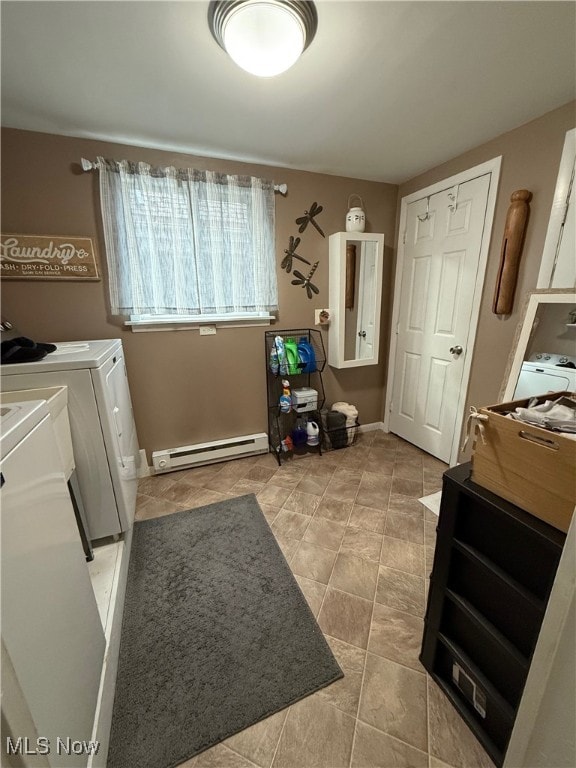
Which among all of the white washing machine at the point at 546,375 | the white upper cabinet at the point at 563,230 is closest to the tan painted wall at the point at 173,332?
the white upper cabinet at the point at 563,230

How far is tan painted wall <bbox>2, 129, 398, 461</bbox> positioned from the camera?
1.79 meters

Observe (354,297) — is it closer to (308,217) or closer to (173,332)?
(308,217)

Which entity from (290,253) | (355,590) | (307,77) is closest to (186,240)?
(290,253)

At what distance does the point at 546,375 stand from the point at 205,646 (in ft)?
6.84

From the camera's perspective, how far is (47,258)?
6.07 ft

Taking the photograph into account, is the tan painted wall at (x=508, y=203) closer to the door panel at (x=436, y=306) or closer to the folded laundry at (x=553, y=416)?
the door panel at (x=436, y=306)

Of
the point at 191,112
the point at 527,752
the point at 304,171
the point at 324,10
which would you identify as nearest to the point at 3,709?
the point at 527,752

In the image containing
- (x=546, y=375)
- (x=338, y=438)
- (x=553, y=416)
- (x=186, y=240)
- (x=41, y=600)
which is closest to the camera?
(x=41, y=600)

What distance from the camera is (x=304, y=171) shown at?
7.69 feet

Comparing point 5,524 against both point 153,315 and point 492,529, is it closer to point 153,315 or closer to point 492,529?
point 492,529

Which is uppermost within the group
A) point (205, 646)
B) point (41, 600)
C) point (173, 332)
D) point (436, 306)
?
point (436, 306)

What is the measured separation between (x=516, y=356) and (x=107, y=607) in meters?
2.39

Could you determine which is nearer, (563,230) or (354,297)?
(563,230)

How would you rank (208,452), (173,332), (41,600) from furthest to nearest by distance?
(208,452), (173,332), (41,600)
